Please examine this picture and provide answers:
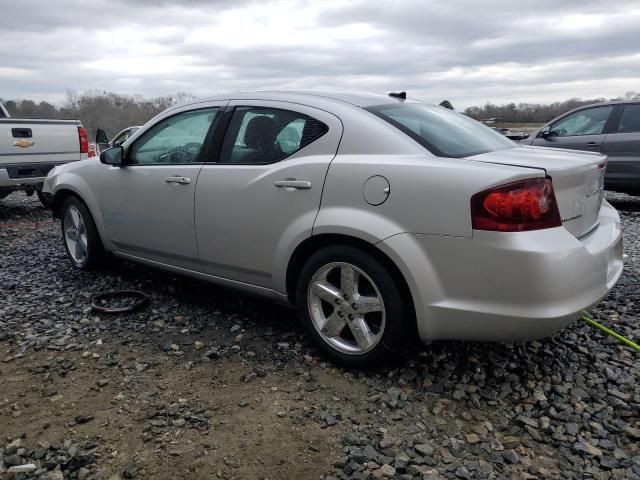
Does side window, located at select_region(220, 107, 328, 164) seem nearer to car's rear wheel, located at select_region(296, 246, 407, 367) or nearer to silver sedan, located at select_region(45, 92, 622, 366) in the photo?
silver sedan, located at select_region(45, 92, 622, 366)

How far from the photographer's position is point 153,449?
2379 mm

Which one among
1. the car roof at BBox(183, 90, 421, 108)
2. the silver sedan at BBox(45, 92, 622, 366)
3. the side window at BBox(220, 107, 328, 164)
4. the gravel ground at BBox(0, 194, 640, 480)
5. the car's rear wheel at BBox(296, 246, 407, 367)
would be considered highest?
the car roof at BBox(183, 90, 421, 108)

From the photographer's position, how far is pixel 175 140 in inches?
158

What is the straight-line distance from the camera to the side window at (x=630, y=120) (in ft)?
25.5

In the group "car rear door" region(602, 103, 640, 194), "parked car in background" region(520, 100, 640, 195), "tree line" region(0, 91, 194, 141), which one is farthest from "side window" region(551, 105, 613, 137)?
"tree line" region(0, 91, 194, 141)

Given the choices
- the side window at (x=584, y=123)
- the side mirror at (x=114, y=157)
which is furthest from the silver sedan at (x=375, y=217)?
the side window at (x=584, y=123)

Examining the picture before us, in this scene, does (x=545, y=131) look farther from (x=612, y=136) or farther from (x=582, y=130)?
(x=612, y=136)

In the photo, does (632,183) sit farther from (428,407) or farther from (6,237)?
(6,237)

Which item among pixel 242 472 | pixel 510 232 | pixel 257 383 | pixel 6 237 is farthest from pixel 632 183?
pixel 6 237

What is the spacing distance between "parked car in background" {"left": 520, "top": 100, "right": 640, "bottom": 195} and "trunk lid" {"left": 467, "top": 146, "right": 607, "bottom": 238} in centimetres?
538

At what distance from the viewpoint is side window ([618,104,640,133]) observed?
7.79 m

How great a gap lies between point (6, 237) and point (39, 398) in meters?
4.59

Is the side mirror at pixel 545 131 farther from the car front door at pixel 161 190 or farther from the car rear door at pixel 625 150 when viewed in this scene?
the car front door at pixel 161 190

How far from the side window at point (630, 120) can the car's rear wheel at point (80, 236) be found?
7280 millimetres
